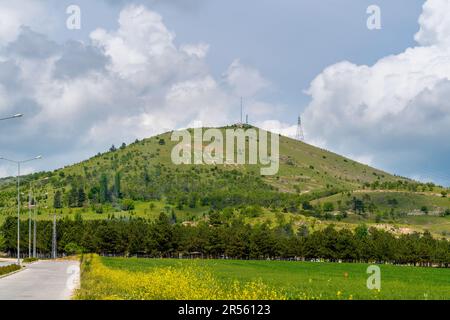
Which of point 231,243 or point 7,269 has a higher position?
point 7,269

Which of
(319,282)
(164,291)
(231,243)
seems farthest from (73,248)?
(164,291)

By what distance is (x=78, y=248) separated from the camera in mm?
162250

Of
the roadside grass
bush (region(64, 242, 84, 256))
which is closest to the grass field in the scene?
the roadside grass

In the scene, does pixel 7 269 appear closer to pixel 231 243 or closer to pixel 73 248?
pixel 73 248

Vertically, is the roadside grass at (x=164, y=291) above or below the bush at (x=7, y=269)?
above

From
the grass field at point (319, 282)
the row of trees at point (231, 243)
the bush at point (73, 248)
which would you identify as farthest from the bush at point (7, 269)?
the bush at point (73, 248)

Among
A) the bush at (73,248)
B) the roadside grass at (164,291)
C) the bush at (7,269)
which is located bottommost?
the bush at (73,248)

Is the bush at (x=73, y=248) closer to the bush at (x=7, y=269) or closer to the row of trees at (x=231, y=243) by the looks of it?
the row of trees at (x=231, y=243)

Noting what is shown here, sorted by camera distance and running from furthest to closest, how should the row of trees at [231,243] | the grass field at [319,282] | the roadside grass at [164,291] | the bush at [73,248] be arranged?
the bush at [73,248]
the row of trees at [231,243]
the grass field at [319,282]
the roadside grass at [164,291]

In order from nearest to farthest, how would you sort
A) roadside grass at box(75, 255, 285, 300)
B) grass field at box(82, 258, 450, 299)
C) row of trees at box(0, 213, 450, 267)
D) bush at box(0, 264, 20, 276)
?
roadside grass at box(75, 255, 285, 300)
grass field at box(82, 258, 450, 299)
bush at box(0, 264, 20, 276)
row of trees at box(0, 213, 450, 267)

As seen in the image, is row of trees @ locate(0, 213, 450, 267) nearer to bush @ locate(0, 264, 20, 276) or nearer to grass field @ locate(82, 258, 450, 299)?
grass field @ locate(82, 258, 450, 299)

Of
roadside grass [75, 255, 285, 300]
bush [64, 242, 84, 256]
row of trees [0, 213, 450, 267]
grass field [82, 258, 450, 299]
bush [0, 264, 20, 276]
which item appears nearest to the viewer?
roadside grass [75, 255, 285, 300]
